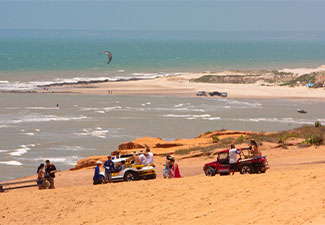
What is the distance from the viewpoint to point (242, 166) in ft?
68.2

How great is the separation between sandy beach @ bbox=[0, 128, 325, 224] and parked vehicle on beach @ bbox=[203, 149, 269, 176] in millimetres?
1014

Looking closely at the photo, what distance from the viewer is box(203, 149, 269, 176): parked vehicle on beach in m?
20.5

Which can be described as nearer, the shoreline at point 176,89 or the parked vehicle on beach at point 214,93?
the parked vehicle on beach at point 214,93

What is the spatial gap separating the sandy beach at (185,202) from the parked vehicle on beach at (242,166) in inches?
39.9

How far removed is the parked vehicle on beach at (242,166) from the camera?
67.3 feet

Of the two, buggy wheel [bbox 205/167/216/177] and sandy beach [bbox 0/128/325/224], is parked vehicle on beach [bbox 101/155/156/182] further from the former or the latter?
buggy wheel [bbox 205/167/216/177]

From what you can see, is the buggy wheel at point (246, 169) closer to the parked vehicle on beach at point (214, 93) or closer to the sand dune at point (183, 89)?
the sand dune at point (183, 89)

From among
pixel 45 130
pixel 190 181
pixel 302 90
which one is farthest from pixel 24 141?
pixel 302 90

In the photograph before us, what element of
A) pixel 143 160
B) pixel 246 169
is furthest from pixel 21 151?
pixel 246 169

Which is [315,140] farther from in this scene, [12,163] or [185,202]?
[12,163]

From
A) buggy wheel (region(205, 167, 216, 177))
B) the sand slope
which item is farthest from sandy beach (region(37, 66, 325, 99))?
the sand slope

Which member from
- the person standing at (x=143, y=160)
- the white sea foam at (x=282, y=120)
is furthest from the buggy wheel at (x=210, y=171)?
the white sea foam at (x=282, y=120)

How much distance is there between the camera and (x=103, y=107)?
6350 cm

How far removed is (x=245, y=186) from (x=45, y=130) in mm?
→ 31276
